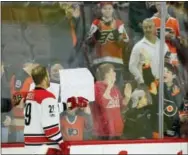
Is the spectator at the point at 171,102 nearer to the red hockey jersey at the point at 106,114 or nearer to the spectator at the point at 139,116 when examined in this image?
the spectator at the point at 139,116

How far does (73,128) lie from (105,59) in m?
0.65

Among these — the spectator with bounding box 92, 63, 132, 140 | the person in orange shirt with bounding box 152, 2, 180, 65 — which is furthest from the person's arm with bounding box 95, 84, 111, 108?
the person in orange shirt with bounding box 152, 2, 180, 65

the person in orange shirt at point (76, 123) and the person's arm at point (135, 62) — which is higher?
the person's arm at point (135, 62)

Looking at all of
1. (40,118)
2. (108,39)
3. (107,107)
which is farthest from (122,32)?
(40,118)

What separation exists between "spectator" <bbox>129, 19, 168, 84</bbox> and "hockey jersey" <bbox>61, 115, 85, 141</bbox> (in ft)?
2.01

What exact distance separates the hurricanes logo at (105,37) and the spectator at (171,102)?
54cm

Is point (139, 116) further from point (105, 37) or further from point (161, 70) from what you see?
point (105, 37)

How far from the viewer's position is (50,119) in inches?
107

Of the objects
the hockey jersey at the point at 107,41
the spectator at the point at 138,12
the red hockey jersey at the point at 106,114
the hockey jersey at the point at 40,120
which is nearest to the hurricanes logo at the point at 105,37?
the hockey jersey at the point at 107,41

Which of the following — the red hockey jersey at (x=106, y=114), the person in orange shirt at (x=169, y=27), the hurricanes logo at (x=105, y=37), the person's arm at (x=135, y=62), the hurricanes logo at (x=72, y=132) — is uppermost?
the person in orange shirt at (x=169, y=27)

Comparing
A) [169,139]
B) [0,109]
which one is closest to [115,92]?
[169,139]

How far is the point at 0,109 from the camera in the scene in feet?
8.87

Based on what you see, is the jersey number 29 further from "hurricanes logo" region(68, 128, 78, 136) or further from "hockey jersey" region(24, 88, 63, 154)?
"hurricanes logo" region(68, 128, 78, 136)

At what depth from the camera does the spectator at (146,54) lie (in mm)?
2832
